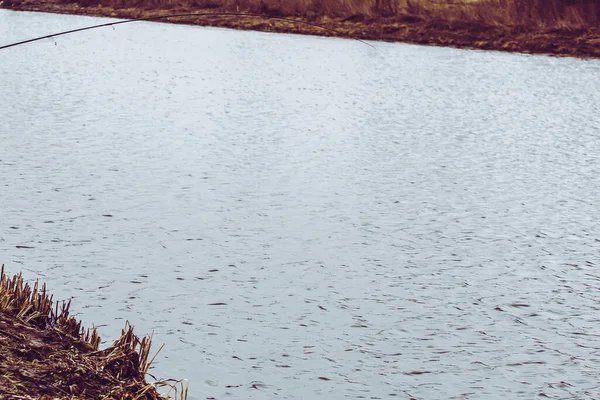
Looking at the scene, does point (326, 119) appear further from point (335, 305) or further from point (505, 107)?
point (335, 305)

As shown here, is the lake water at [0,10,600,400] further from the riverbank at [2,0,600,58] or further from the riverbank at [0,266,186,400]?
the riverbank at [2,0,600,58]

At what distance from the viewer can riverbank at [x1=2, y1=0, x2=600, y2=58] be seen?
2925cm

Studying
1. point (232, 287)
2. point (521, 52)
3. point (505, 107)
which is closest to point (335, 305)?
point (232, 287)

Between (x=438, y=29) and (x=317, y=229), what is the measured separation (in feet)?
81.3

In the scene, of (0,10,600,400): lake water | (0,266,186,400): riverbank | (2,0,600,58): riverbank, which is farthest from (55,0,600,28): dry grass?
(0,266,186,400): riverbank

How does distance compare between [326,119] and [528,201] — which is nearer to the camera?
[528,201]

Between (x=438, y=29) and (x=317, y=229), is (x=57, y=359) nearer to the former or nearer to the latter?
(x=317, y=229)

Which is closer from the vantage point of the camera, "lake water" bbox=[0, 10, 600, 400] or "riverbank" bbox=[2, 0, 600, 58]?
"lake water" bbox=[0, 10, 600, 400]

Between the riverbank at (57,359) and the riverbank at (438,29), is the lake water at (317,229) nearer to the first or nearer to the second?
the riverbank at (57,359)

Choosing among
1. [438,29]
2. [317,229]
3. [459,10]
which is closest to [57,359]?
[317,229]

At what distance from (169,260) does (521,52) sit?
2319cm

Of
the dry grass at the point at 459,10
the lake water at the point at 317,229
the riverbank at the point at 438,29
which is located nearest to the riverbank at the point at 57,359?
the lake water at the point at 317,229

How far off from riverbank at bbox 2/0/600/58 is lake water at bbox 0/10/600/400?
11848 millimetres

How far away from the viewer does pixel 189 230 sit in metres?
7.95
